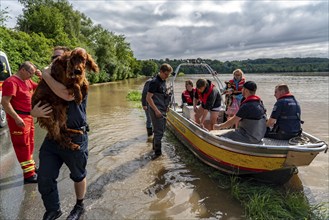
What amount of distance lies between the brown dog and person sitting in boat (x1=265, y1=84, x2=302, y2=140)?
3450mm

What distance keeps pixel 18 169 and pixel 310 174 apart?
5.67 m

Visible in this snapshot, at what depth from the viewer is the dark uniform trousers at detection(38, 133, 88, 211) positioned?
289cm

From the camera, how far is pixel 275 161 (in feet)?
13.5

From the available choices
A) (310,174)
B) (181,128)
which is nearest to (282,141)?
(310,174)

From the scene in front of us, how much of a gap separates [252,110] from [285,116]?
0.89m

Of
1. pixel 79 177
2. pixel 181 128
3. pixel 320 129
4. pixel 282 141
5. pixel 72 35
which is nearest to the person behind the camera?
pixel 79 177

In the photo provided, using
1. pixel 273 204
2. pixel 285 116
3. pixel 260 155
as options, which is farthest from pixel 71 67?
pixel 285 116

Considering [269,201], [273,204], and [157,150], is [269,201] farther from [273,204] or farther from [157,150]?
[157,150]

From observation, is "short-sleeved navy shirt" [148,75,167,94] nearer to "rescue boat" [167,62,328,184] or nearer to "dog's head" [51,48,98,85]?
"rescue boat" [167,62,328,184]

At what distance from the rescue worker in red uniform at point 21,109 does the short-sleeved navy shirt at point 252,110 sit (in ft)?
10.8

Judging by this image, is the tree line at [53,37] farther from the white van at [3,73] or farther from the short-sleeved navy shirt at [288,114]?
the short-sleeved navy shirt at [288,114]

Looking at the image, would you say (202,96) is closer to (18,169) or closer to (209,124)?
(209,124)

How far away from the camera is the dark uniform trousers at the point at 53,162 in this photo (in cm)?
289

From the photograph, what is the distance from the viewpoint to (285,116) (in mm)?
4797
